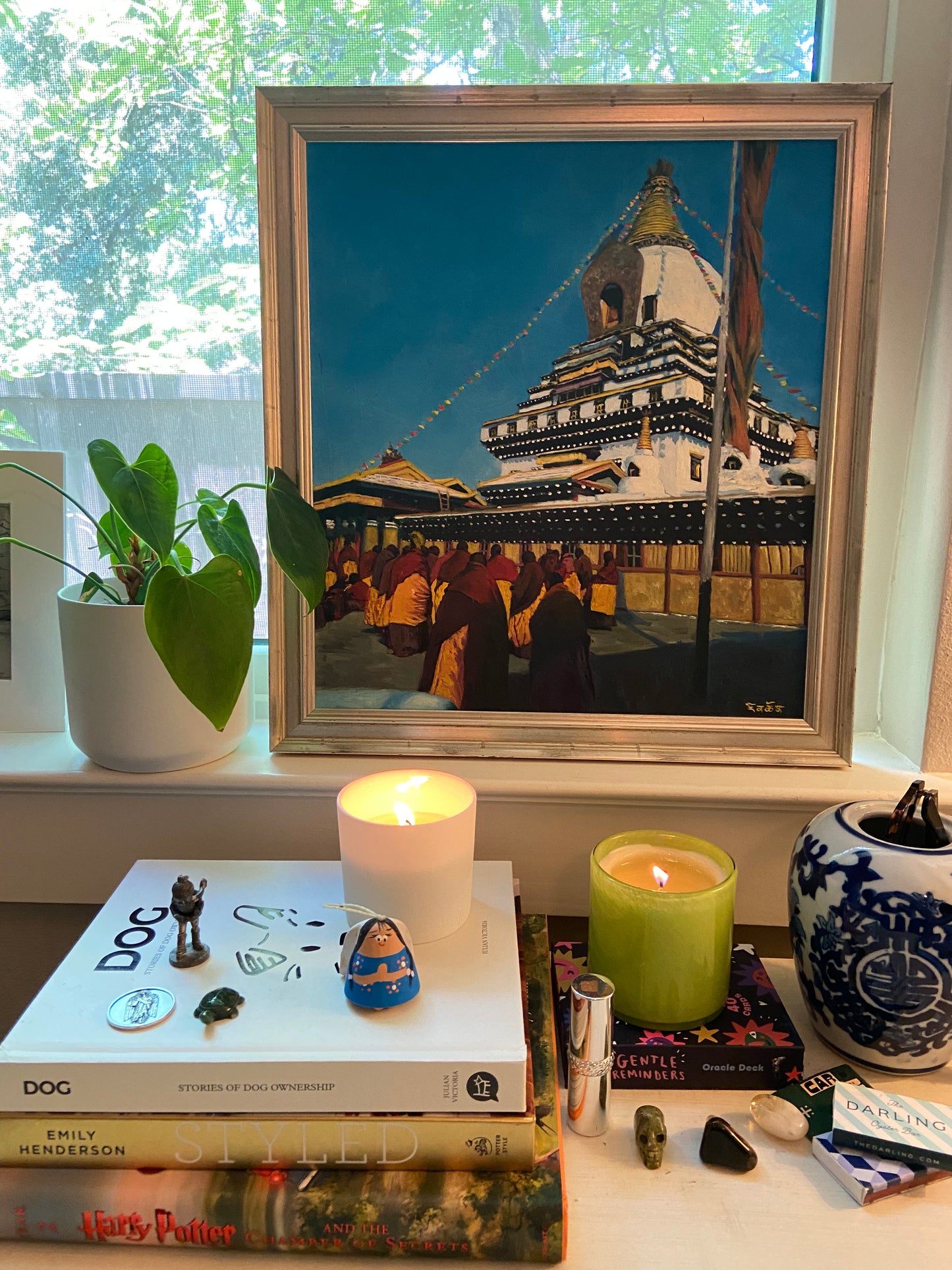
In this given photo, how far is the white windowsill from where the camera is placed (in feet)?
2.48

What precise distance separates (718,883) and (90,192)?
0.85 m

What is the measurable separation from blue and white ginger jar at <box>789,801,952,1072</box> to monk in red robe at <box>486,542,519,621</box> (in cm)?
32

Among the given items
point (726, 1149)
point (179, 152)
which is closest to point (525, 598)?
point (726, 1149)

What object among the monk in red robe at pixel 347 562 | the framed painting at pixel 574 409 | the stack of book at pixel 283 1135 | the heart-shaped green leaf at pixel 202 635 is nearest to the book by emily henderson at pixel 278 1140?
the stack of book at pixel 283 1135

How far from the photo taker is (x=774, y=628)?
0.78 m

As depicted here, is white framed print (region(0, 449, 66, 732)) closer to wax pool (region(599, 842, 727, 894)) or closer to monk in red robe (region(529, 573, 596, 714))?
monk in red robe (region(529, 573, 596, 714))

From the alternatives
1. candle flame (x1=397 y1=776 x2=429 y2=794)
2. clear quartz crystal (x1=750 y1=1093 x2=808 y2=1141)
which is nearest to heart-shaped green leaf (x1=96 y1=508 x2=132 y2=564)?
candle flame (x1=397 y1=776 x2=429 y2=794)

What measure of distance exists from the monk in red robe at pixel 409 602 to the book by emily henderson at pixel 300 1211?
0.42 metres

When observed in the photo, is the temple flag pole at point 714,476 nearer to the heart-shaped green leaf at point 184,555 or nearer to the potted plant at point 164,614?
the potted plant at point 164,614

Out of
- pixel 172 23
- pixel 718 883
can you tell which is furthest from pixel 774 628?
pixel 172 23

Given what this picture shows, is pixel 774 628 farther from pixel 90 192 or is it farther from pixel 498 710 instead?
pixel 90 192

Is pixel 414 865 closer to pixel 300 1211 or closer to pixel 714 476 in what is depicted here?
pixel 300 1211

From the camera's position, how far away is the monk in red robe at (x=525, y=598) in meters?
0.80

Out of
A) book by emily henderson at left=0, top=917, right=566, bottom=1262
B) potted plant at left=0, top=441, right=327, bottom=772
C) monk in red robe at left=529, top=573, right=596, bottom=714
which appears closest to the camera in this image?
book by emily henderson at left=0, top=917, right=566, bottom=1262
